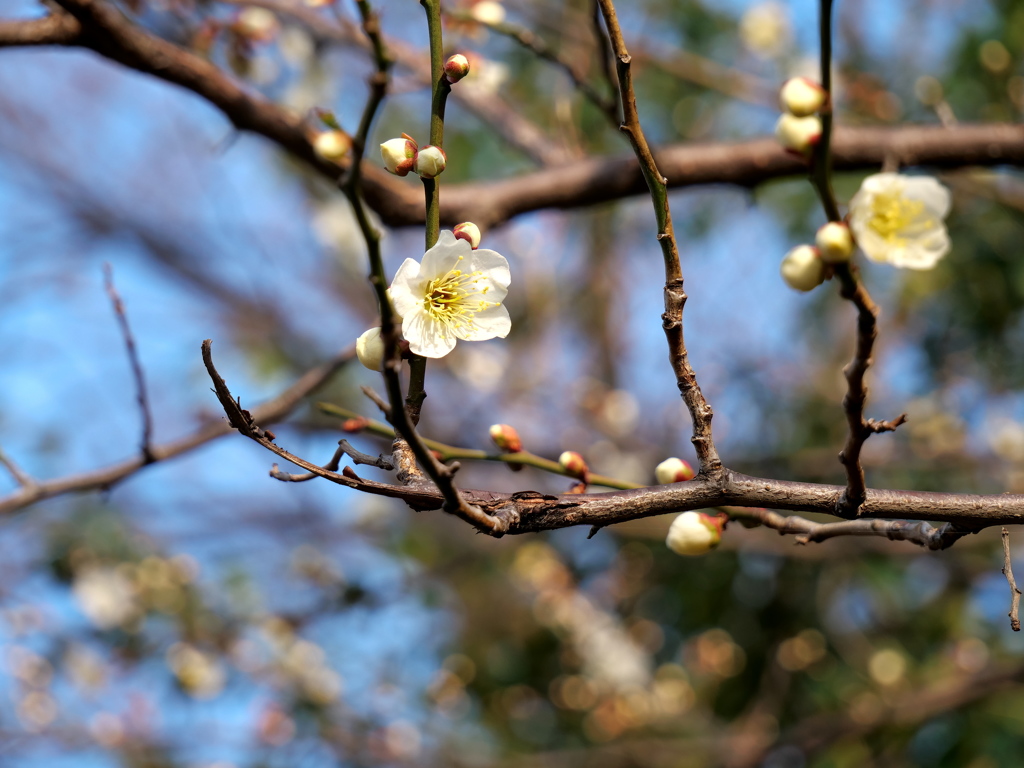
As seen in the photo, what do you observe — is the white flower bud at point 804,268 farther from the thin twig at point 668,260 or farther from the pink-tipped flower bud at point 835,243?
the thin twig at point 668,260

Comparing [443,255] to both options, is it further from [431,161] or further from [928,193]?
[928,193]

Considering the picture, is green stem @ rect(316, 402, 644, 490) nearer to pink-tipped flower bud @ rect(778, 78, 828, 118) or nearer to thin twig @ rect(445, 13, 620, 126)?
pink-tipped flower bud @ rect(778, 78, 828, 118)

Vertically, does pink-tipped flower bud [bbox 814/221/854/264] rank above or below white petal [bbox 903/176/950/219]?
below

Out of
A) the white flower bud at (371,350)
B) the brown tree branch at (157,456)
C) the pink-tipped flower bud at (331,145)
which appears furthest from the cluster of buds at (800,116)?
the brown tree branch at (157,456)

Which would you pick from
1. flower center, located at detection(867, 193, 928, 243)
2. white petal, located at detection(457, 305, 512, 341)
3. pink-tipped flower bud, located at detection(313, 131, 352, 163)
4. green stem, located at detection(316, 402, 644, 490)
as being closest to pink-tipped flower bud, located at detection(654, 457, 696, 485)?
green stem, located at detection(316, 402, 644, 490)

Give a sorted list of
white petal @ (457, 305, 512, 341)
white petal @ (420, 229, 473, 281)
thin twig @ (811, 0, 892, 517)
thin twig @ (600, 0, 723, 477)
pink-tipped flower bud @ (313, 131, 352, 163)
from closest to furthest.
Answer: thin twig @ (811, 0, 892, 517)
thin twig @ (600, 0, 723, 477)
white petal @ (420, 229, 473, 281)
white petal @ (457, 305, 512, 341)
pink-tipped flower bud @ (313, 131, 352, 163)

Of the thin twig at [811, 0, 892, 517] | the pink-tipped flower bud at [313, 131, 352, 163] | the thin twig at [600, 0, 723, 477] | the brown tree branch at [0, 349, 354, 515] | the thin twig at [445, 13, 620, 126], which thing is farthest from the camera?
the thin twig at [445, 13, 620, 126]

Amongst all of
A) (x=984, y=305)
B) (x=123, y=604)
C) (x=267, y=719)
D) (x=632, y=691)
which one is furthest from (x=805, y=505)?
(x=123, y=604)
